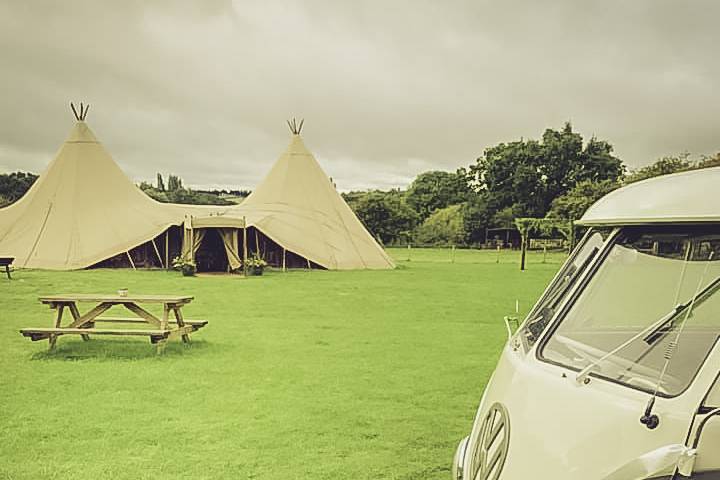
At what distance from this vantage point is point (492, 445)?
2.59m

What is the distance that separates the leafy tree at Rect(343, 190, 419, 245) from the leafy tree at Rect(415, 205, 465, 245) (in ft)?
4.18

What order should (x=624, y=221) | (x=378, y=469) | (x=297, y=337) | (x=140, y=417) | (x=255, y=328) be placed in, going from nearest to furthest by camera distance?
1. (x=624, y=221)
2. (x=378, y=469)
3. (x=140, y=417)
4. (x=297, y=337)
5. (x=255, y=328)

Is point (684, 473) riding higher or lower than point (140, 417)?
higher

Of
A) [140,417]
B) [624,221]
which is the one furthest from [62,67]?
[624,221]

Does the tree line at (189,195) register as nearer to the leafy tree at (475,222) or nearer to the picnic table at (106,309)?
the leafy tree at (475,222)

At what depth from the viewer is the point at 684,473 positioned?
1623 millimetres

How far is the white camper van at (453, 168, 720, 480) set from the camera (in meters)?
1.74

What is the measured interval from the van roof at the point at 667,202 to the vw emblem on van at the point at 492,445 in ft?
2.81

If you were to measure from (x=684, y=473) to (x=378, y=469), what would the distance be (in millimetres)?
3355

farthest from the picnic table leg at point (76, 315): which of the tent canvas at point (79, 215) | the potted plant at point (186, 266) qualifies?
the tent canvas at point (79, 215)

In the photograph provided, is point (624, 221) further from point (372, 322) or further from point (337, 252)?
point (337, 252)

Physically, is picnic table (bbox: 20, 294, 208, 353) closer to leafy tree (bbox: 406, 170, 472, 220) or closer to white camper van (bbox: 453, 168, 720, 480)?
white camper van (bbox: 453, 168, 720, 480)

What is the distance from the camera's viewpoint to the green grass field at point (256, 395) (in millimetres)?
4879

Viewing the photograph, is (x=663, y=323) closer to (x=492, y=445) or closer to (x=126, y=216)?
(x=492, y=445)
